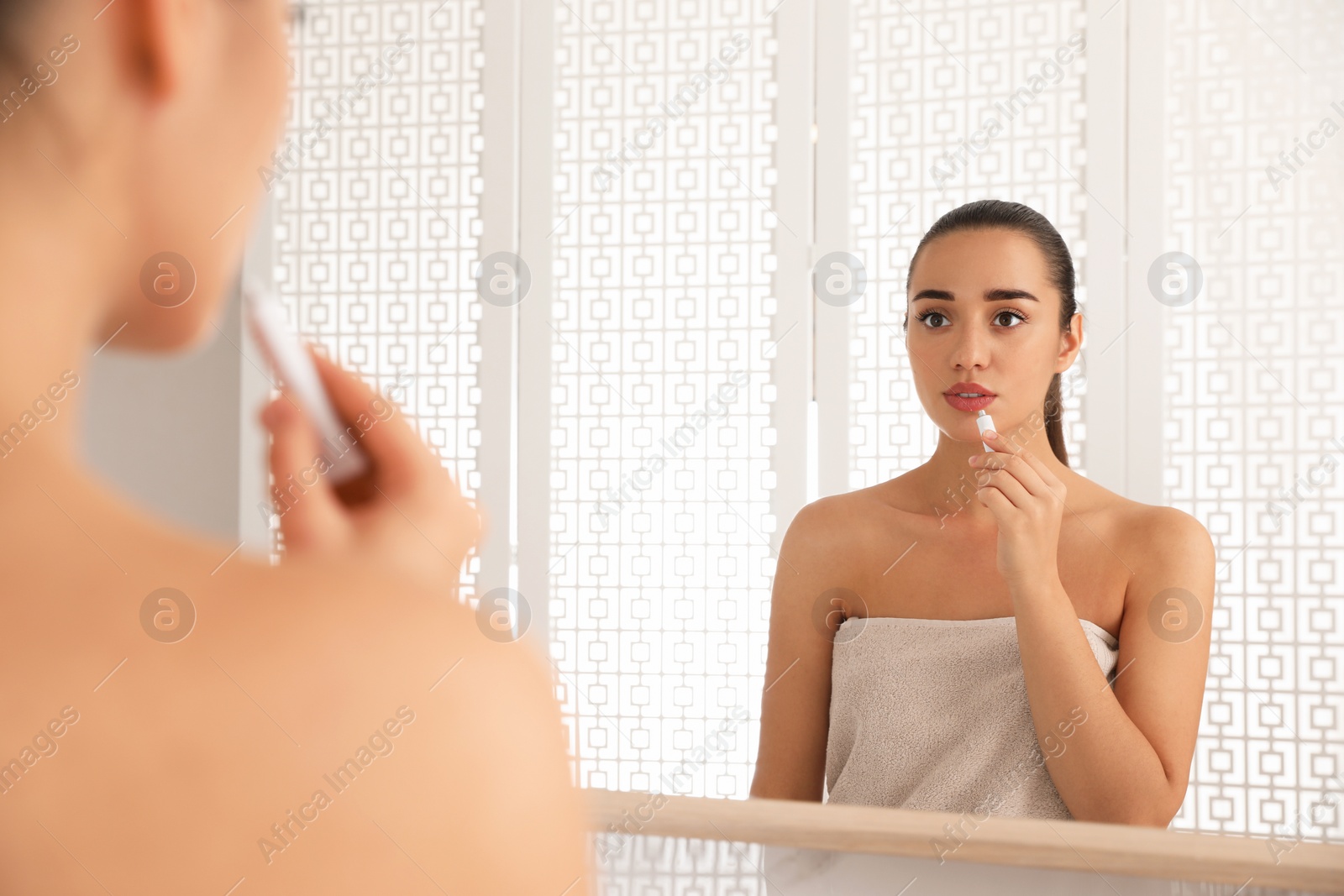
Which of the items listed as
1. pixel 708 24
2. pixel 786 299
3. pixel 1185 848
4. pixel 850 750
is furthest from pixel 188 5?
pixel 708 24

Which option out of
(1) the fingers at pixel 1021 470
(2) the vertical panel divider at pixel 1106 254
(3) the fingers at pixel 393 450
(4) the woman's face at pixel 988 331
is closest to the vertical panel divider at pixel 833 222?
(2) the vertical panel divider at pixel 1106 254

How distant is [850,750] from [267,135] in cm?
89

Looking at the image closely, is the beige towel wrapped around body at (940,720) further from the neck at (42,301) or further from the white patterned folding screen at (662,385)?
the neck at (42,301)

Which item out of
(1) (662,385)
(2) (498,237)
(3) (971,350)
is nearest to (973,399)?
(3) (971,350)

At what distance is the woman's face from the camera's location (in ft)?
3.26

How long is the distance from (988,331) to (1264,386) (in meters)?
0.73

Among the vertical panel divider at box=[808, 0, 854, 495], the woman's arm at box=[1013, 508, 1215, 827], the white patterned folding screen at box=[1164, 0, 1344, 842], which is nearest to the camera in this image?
the woman's arm at box=[1013, 508, 1215, 827]

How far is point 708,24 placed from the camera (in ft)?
5.56

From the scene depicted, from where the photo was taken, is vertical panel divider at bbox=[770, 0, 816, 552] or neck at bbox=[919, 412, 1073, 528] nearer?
neck at bbox=[919, 412, 1073, 528]

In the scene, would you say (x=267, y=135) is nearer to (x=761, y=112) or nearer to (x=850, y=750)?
(x=850, y=750)

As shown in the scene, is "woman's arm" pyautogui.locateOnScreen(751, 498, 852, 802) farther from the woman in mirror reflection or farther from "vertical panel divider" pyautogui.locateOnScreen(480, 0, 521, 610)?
"vertical panel divider" pyautogui.locateOnScreen(480, 0, 521, 610)

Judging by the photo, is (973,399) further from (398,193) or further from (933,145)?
(398,193)

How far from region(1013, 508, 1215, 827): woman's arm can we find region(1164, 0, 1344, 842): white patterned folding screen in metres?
0.66

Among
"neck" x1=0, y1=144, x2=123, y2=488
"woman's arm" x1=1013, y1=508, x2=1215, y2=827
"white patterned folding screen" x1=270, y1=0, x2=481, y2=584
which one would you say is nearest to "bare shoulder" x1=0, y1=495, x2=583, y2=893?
"neck" x1=0, y1=144, x2=123, y2=488
